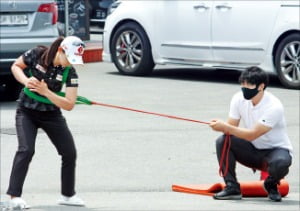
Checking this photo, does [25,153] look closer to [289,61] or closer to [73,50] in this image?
[73,50]

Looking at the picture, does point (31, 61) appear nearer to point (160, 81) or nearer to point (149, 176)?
point (149, 176)

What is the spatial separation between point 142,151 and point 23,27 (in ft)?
10.2

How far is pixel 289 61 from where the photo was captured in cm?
1396

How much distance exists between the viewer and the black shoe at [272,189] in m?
8.19

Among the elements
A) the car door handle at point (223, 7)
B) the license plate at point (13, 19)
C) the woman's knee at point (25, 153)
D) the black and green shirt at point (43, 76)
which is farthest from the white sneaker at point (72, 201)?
the car door handle at point (223, 7)

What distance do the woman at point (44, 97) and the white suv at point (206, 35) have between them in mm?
6702

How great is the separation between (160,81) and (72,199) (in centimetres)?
753

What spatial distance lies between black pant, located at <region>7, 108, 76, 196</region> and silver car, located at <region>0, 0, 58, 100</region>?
180 inches

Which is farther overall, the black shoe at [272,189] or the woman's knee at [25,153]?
the black shoe at [272,189]

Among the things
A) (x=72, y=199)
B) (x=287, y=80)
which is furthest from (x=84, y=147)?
(x=287, y=80)

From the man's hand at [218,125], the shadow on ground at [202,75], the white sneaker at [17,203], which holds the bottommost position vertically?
the shadow on ground at [202,75]

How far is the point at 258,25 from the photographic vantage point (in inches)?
563

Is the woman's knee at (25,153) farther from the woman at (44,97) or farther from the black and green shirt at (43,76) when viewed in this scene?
the black and green shirt at (43,76)

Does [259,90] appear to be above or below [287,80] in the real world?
above
